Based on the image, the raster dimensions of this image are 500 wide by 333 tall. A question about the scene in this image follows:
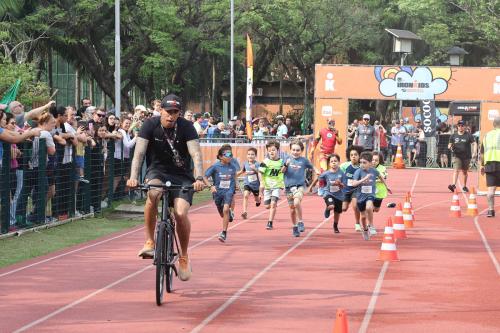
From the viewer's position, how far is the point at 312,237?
17.9 m

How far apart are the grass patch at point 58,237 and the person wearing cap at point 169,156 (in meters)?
3.51

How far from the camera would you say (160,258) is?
10445 millimetres

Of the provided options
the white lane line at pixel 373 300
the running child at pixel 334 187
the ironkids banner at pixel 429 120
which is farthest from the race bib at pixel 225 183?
the ironkids banner at pixel 429 120

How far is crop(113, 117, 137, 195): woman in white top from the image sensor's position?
22.4 m

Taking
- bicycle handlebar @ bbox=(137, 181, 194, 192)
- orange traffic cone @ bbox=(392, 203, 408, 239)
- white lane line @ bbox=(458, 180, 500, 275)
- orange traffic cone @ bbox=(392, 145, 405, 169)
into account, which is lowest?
white lane line @ bbox=(458, 180, 500, 275)

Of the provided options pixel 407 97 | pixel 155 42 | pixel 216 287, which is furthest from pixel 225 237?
pixel 155 42

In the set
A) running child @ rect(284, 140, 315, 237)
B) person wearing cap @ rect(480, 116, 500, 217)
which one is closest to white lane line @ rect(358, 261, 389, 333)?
running child @ rect(284, 140, 315, 237)

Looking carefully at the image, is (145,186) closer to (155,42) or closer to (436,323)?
(436,323)

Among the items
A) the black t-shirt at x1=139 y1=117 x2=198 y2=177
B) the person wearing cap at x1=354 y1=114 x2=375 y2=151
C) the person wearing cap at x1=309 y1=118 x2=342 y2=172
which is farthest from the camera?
the person wearing cap at x1=354 y1=114 x2=375 y2=151

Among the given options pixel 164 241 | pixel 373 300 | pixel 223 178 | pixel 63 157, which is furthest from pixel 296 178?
pixel 164 241

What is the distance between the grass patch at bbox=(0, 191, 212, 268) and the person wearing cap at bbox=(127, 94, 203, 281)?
351cm

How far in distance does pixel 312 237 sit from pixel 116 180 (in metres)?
6.06

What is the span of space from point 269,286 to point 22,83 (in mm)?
23267

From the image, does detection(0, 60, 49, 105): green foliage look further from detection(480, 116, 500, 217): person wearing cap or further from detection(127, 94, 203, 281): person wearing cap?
detection(127, 94, 203, 281): person wearing cap
